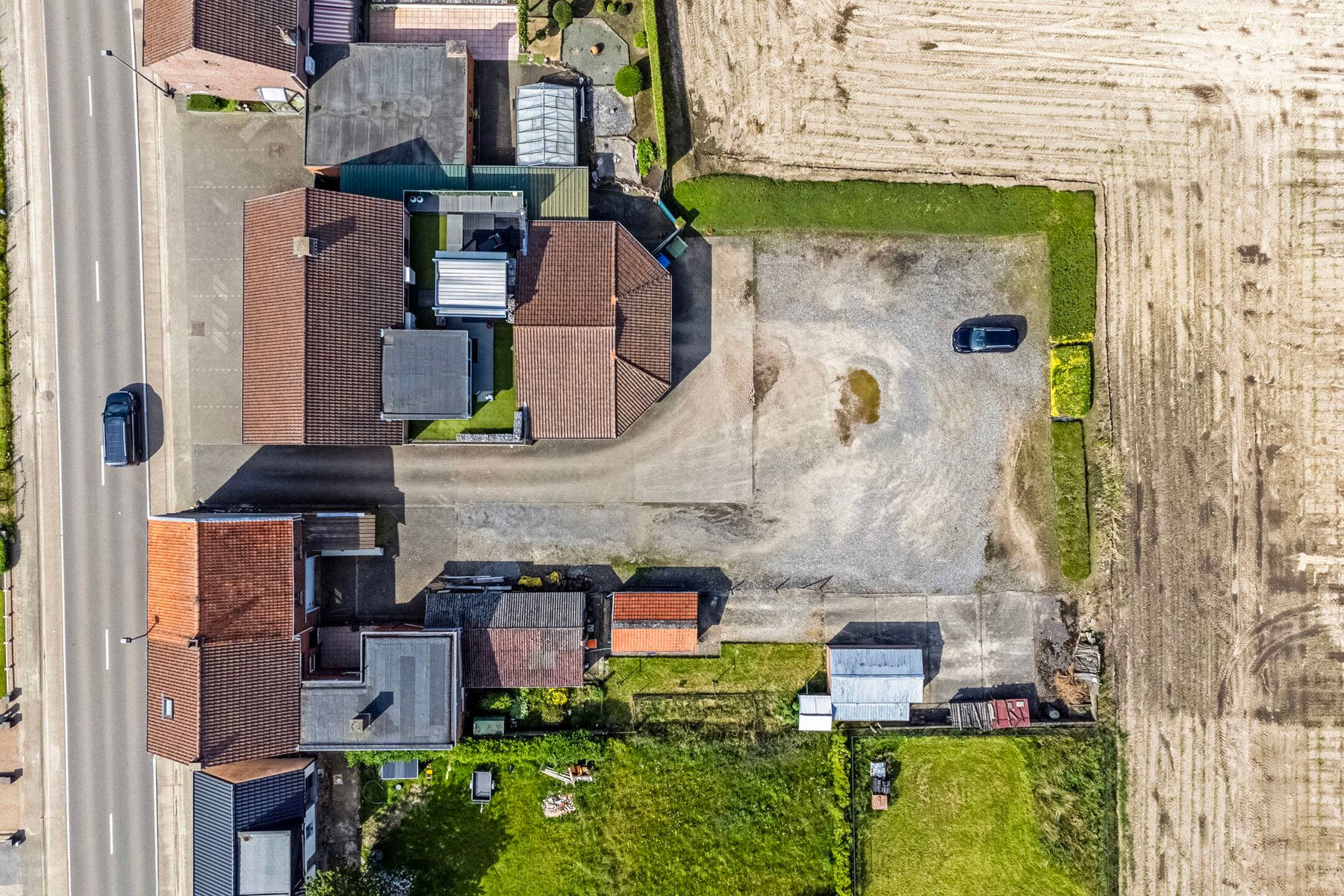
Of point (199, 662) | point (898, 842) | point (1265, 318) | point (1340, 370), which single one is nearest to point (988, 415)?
point (1265, 318)

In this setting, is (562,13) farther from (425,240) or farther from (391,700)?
(391,700)

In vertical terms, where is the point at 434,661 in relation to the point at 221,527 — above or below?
below

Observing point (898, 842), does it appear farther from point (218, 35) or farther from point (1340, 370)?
point (218, 35)

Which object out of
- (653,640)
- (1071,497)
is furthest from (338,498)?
(1071,497)

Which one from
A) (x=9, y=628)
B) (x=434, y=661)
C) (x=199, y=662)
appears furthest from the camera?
(x=9, y=628)

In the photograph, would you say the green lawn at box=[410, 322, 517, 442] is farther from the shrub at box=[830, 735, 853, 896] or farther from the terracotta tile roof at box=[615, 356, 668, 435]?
the shrub at box=[830, 735, 853, 896]

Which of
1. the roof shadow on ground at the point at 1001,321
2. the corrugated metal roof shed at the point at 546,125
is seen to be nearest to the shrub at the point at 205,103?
the corrugated metal roof shed at the point at 546,125

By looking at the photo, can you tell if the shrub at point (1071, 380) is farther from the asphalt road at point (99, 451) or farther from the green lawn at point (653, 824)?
the asphalt road at point (99, 451)
